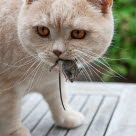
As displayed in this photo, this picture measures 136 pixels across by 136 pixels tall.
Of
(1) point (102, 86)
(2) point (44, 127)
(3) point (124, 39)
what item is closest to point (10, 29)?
(2) point (44, 127)

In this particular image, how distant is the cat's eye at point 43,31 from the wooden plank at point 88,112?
0.67 meters

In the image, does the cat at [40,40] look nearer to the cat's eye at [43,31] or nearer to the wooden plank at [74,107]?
the cat's eye at [43,31]

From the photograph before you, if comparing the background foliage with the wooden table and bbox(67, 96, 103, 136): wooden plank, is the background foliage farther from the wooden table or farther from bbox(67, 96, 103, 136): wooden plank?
bbox(67, 96, 103, 136): wooden plank

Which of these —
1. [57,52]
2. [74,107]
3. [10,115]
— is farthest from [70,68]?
[74,107]

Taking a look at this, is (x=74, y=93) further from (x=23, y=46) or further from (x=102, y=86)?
(x=23, y=46)

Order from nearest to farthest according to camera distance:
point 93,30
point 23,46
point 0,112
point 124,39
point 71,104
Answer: point 93,30 → point 23,46 → point 0,112 → point 71,104 → point 124,39

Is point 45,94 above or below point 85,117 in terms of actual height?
above

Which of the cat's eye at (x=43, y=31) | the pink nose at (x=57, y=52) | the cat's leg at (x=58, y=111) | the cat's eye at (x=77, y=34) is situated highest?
the cat's eye at (x=43, y=31)

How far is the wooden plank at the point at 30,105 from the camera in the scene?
7.95ft

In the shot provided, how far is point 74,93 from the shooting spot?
2695mm

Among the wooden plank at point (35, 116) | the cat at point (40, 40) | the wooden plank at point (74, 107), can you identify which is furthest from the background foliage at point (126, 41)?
the cat at point (40, 40)

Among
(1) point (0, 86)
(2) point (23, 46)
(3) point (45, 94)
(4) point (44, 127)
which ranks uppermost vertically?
(2) point (23, 46)

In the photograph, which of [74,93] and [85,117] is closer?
[85,117]

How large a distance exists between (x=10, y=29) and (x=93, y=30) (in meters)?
0.44
